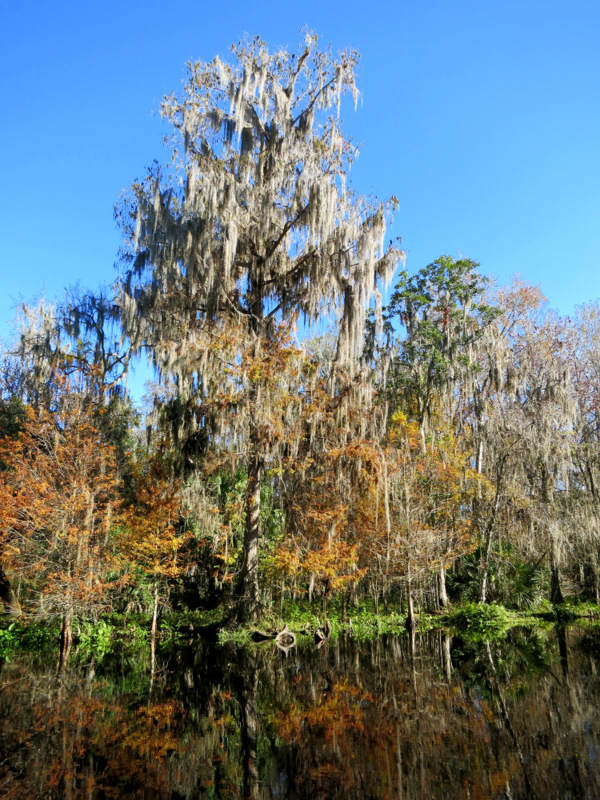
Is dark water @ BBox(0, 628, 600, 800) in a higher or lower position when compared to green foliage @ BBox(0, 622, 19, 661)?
higher

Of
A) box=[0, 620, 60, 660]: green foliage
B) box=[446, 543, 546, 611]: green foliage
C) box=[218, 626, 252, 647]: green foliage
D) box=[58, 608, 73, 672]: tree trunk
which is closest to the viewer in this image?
box=[58, 608, 73, 672]: tree trunk

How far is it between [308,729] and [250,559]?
747cm

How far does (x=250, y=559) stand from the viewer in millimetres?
13961

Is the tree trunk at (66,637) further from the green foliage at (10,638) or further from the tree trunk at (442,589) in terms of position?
the tree trunk at (442,589)

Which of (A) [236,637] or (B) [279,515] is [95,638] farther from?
(B) [279,515]

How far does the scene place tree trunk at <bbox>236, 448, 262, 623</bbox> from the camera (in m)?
13.9

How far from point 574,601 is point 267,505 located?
1148 cm

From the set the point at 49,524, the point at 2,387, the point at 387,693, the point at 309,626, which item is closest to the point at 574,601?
the point at 309,626

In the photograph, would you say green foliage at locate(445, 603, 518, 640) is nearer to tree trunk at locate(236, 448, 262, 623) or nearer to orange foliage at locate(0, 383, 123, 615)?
tree trunk at locate(236, 448, 262, 623)

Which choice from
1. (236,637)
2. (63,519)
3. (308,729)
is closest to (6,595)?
(63,519)

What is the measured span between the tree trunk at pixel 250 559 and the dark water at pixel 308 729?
8.63 ft

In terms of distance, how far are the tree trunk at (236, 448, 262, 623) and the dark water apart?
263 cm

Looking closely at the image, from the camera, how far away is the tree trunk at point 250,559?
13875mm

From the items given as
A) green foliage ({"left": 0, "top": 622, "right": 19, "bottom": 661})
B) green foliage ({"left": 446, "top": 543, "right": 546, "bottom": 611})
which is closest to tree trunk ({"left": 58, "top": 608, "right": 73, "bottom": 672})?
green foliage ({"left": 0, "top": 622, "right": 19, "bottom": 661})
